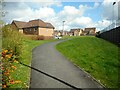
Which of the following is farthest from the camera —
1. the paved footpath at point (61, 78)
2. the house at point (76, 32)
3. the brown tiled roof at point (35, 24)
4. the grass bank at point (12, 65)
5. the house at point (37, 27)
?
the house at point (76, 32)

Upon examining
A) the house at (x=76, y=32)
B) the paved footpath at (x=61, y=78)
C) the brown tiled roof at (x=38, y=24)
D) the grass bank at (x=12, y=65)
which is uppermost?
the brown tiled roof at (x=38, y=24)

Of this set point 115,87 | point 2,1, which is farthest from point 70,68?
point 2,1

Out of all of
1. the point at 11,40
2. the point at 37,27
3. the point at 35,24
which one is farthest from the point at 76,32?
the point at 11,40

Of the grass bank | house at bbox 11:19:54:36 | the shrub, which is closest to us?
the grass bank

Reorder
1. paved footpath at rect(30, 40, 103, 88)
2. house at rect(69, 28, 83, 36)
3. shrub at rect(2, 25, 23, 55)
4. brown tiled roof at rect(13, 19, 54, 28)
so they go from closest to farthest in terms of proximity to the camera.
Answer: paved footpath at rect(30, 40, 103, 88), shrub at rect(2, 25, 23, 55), brown tiled roof at rect(13, 19, 54, 28), house at rect(69, 28, 83, 36)

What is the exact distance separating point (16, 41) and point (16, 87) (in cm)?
593

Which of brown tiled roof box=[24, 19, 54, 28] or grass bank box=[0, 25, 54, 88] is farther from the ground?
brown tiled roof box=[24, 19, 54, 28]

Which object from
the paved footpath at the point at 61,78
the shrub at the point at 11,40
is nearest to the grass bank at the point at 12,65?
the shrub at the point at 11,40

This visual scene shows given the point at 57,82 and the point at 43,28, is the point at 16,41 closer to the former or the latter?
the point at 57,82

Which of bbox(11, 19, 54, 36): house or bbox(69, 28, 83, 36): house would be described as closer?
bbox(11, 19, 54, 36): house

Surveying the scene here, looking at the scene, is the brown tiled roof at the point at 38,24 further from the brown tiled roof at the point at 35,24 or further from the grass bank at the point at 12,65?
the grass bank at the point at 12,65

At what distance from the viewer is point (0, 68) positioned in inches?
331

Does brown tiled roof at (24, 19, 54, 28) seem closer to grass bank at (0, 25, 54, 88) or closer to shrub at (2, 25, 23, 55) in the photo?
shrub at (2, 25, 23, 55)

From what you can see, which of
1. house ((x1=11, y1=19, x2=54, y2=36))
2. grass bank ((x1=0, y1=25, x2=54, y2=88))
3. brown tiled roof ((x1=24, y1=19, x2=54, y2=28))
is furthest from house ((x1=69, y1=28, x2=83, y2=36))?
grass bank ((x1=0, y1=25, x2=54, y2=88))
